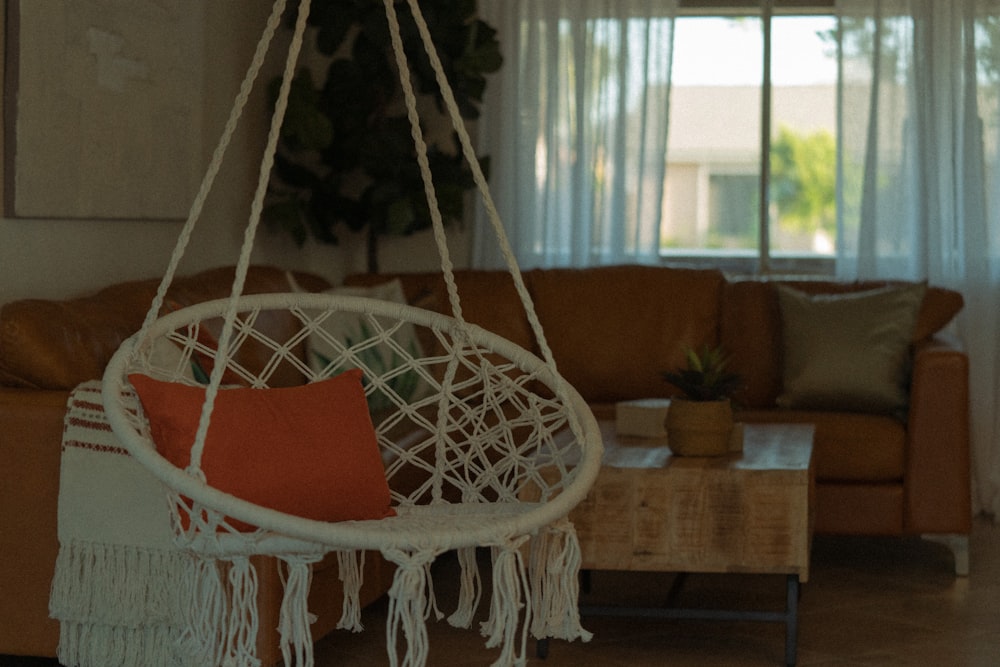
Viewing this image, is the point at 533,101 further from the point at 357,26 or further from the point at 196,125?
the point at 196,125

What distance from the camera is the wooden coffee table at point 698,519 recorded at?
286 cm

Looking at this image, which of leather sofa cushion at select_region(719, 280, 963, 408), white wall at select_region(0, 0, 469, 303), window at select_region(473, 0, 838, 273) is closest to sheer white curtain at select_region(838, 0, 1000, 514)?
window at select_region(473, 0, 838, 273)

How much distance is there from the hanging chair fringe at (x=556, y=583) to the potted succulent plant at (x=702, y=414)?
0.82 meters

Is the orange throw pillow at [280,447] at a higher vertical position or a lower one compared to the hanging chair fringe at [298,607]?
higher

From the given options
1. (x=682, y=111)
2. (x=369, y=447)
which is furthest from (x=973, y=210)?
(x=369, y=447)

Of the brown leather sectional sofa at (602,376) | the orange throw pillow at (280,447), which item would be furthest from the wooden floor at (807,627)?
the orange throw pillow at (280,447)

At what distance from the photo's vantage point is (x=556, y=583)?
7.54ft

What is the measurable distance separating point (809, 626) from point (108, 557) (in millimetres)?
1727

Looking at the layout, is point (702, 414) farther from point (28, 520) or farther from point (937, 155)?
point (937, 155)

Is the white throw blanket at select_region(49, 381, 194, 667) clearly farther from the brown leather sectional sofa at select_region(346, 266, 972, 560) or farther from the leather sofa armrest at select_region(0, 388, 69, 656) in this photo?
the brown leather sectional sofa at select_region(346, 266, 972, 560)

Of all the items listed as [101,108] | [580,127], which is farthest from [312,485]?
[580,127]

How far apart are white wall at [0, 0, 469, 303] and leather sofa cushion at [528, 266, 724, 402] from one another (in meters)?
0.92

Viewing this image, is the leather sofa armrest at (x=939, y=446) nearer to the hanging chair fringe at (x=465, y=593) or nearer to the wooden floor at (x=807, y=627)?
the wooden floor at (x=807, y=627)

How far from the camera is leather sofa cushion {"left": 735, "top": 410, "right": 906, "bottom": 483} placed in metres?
3.87
